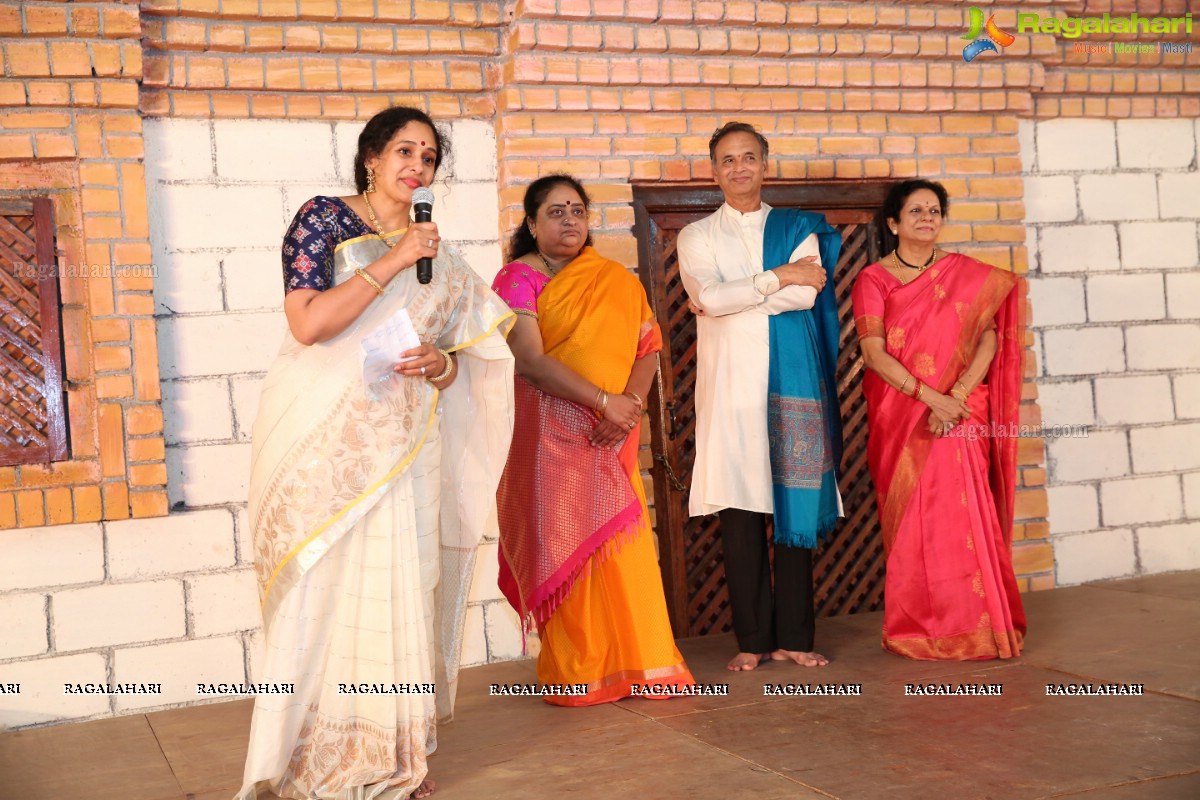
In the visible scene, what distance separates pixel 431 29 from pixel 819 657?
263 centimetres

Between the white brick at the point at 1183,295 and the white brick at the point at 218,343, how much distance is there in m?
3.93

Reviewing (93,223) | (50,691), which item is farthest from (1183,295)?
(50,691)

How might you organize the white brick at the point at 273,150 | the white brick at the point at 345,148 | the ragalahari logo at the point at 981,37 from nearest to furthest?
1. the white brick at the point at 273,150
2. the white brick at the point at 345,148
3. the ragalahari logo at the point at 981,37

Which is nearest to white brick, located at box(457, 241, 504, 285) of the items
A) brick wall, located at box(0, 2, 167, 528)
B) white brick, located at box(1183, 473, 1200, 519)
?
brick wall, located at box(0, 2, 167, 528)

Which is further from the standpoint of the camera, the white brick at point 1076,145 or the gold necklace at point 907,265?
the white brick at point 1076,145

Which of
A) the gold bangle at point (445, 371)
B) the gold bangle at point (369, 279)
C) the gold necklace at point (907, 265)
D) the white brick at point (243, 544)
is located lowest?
the white brick at point (243, 544)

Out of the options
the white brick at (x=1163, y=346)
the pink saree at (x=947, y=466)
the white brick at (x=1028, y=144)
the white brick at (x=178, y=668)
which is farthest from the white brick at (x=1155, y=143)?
the white brick at (x=178, y=668)

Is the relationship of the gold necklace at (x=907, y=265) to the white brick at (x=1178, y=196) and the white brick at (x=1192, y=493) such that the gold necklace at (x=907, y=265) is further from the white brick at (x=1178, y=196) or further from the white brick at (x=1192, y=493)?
the white brick at (x=1192, y=493)

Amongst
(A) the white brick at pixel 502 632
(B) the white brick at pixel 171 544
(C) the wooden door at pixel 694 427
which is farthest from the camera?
(C) the wooden door at pixel 694 427

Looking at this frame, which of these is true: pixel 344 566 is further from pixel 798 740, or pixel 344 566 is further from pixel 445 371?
pixel 798 740

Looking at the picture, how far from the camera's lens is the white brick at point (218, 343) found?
4.09 meters

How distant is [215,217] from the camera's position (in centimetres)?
416

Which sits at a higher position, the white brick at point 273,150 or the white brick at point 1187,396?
the white brick at point 273,150

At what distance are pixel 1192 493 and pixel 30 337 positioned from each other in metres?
4.88
